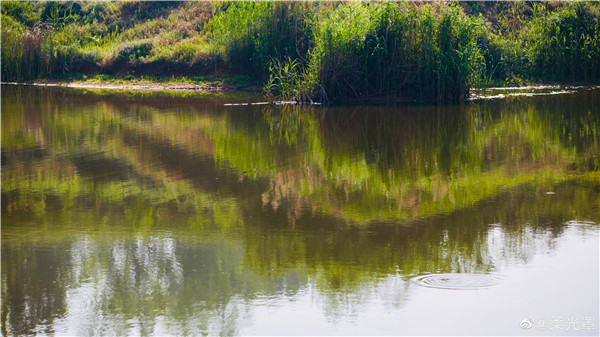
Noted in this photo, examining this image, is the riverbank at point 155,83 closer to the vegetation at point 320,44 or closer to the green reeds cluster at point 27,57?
the vegetation at point 320,44

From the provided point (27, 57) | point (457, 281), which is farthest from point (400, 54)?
point (27, 57)

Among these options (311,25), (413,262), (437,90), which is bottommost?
(413,262)

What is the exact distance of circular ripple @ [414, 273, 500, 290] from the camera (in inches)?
213

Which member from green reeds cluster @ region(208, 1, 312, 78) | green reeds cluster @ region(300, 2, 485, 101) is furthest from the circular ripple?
green reeds cluster @ region(208, 1, 312, 78)

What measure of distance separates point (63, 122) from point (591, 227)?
1065cm

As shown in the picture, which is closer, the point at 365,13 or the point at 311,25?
the point at 365,13

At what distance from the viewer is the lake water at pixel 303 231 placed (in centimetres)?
499

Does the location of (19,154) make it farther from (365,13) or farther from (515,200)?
(365,13)

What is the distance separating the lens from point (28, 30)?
25.0 metres

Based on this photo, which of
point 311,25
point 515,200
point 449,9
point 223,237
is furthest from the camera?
point 311,25

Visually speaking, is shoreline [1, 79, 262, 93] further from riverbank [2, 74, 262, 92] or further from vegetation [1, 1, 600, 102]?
vegetation [1, 1, 600, 102]

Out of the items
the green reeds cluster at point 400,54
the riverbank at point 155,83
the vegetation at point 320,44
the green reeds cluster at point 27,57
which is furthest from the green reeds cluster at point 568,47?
the green reeds cluster at point 27,57

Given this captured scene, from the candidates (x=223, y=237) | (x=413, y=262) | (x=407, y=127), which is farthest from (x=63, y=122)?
(x=413, y=262)

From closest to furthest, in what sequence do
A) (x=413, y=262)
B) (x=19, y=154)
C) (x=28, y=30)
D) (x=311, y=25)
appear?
1. (x=413, y=262)
2. (x=19, y=154)
3. (x=311, y=25)
4. (x=28, y=30)
